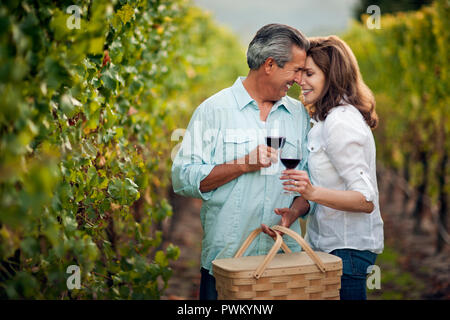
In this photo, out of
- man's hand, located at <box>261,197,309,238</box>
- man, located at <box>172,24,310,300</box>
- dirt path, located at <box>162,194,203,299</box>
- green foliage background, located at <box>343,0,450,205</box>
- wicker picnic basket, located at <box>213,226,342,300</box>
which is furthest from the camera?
green foliage background, located at <box>343,0,450,205</box>

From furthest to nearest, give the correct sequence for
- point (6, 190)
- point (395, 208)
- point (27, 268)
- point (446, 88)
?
point (395, 208), point (446, 88), point (27, 268), point (6, 190)

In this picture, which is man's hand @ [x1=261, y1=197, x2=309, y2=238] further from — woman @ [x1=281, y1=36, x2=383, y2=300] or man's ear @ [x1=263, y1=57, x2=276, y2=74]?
man's ear @ [x1=263, y1=57, x2=276, y2=74]

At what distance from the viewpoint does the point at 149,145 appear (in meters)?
4.06

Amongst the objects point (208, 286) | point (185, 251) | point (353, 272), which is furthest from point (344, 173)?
point (185, 251)

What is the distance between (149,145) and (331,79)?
1.86 metres

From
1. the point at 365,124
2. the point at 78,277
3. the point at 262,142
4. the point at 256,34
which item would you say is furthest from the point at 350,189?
the point at 78,277

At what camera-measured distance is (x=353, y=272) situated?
2518mm

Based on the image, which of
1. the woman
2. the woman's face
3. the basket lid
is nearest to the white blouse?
the woman

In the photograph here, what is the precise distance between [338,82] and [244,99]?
506 millimetres

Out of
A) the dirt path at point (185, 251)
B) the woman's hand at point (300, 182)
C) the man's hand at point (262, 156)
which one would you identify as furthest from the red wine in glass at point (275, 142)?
the dirt path at point (185, 251)

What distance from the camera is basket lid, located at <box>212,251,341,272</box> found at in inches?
84.7

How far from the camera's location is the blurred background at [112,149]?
1525mm

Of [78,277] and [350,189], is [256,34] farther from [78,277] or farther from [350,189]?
[78,277]

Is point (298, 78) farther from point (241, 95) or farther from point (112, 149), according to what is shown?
point (112, 149)
